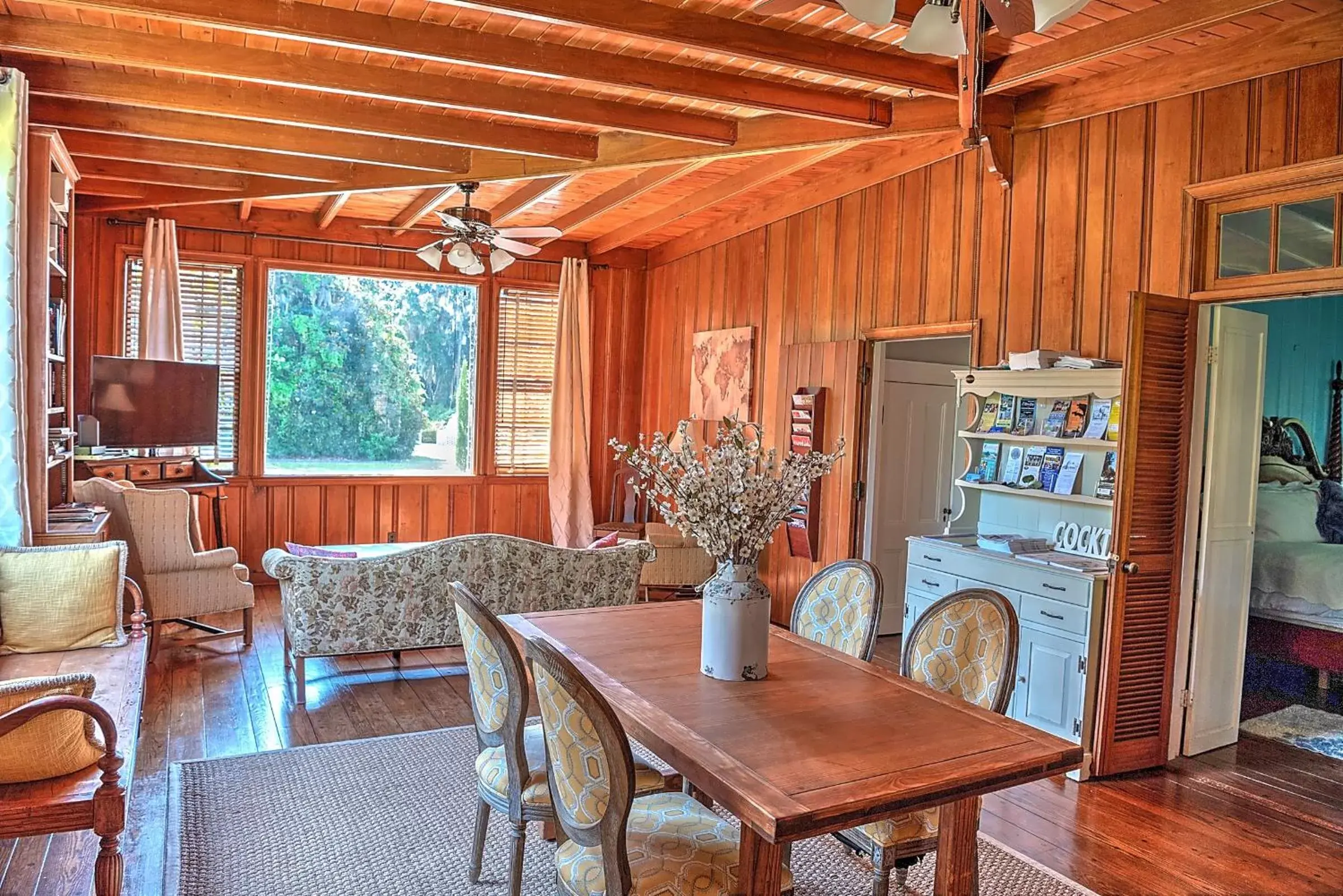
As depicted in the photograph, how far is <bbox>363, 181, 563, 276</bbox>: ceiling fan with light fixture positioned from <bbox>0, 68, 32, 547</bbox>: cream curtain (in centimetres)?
231

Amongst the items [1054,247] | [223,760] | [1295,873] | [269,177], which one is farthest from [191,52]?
[1295,873]

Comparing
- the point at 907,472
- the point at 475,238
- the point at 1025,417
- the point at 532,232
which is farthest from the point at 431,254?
the point at 1025,417

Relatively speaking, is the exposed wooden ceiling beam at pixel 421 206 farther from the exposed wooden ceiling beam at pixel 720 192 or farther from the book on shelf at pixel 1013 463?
the book on shelf at pixel 1013 463

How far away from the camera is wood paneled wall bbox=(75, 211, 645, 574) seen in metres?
7.02

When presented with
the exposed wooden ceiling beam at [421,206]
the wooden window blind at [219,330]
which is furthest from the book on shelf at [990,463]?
the wooden window blind at [219,330]

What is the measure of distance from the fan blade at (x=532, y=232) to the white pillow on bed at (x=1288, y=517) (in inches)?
187

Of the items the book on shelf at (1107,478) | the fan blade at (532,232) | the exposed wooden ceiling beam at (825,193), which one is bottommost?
the book on shelf at (1107,478)

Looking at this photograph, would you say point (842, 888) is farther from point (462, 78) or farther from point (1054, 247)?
point (462, 78)

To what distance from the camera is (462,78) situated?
13.9 ft

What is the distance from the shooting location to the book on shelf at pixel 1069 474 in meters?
4.29

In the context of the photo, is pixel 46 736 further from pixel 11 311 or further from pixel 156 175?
pixel 156 175

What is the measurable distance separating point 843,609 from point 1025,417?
6.07 ft

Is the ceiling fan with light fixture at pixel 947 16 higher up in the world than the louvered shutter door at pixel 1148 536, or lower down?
higher up

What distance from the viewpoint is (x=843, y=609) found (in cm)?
330
